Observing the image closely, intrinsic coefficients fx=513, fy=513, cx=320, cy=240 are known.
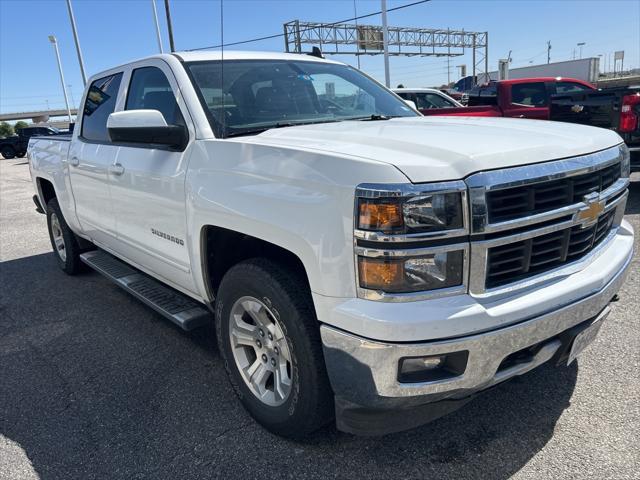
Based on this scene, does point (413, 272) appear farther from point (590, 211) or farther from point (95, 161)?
point (95, 161)

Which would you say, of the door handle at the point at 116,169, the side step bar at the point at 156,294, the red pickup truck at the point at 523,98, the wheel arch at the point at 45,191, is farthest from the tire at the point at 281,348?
the red pickup truck at the point at 523,98

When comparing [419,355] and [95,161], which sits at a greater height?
[95,161]

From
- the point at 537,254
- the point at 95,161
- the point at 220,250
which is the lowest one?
the point at 220,250

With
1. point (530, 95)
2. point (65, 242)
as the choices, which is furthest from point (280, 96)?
point (530, 95)

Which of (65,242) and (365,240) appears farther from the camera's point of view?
(65,242)

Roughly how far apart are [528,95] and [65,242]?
10.1m

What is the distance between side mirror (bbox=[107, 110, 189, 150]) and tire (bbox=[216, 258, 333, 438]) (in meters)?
0.84

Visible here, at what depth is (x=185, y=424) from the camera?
2787mm

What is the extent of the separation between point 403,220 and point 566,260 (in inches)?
35.5

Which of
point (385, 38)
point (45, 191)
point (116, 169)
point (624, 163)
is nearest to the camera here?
point (624, 163)

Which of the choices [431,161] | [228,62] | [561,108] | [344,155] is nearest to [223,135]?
[228,62]

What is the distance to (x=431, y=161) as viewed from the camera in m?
1.92

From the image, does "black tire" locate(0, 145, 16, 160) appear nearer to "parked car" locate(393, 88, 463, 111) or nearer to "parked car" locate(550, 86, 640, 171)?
"parked car" locate(393, 88, 463, 111)

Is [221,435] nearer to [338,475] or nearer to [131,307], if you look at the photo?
[338,475]
